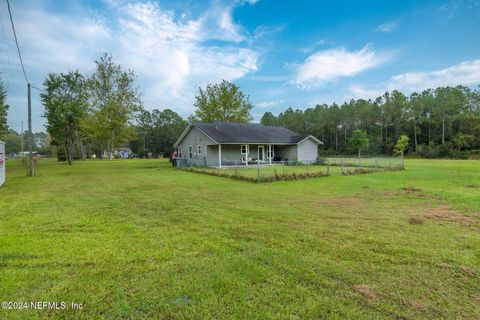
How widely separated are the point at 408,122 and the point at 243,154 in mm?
47009

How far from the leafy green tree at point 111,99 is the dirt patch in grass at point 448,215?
3633cm

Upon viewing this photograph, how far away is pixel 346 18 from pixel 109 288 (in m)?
18.9

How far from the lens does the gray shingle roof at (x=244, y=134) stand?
951 inches

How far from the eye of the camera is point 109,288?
311 cm

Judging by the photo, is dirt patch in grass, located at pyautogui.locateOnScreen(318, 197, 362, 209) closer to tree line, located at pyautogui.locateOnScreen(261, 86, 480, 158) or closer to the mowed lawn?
the mowed lawn

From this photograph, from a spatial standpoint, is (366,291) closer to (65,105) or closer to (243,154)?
(243,154)

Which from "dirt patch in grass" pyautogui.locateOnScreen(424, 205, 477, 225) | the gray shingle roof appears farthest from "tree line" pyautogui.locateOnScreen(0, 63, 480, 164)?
"dirt patch in grass" pyautogui.locateOnScreen(424, 205, 477, 225)

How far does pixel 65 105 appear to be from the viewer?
1147 inches

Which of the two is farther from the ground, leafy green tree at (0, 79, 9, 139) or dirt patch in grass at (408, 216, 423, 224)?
leafy green tree at (0, 79, 9, 139)

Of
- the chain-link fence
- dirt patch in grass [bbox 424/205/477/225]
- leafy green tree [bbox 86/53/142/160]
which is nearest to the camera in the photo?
dirt patch in grass [bbox 424/205/477/225]

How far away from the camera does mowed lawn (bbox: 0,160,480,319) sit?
9.10ft

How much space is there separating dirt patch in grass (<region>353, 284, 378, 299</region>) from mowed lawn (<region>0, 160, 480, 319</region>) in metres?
0.01

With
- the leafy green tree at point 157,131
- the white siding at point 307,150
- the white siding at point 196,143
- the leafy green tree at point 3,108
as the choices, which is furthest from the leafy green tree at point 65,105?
the white siding at point 307,150

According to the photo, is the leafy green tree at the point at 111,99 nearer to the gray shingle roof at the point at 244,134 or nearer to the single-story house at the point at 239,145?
the single-story house at the point at 239,145
